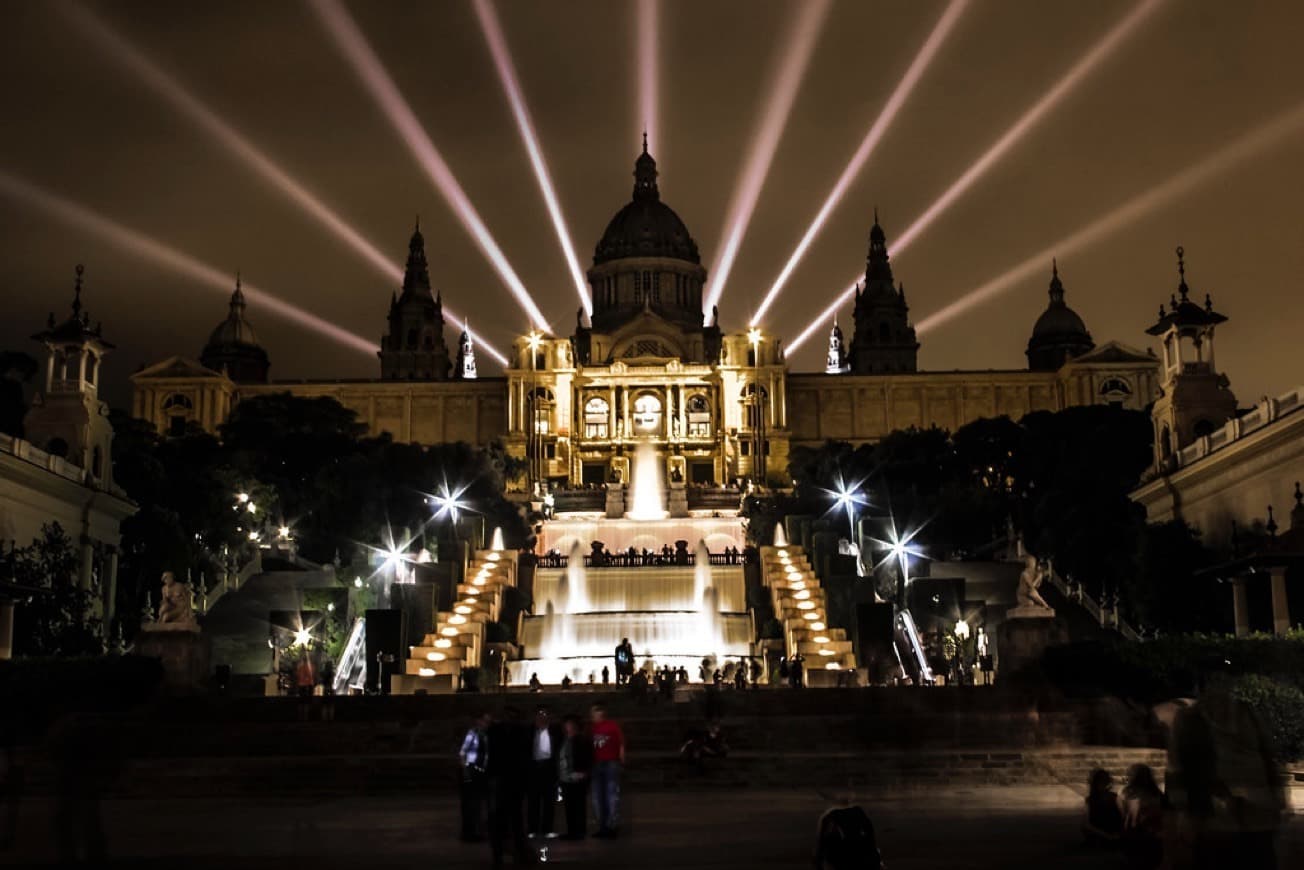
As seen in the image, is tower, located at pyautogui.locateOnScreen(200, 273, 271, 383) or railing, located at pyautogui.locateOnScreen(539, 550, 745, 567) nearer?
railing, located at pyautogui.locateOnScreen(539, 550, 745, 567)

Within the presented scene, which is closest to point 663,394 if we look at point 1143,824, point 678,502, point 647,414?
point 647,414

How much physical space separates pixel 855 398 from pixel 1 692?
11213 cm

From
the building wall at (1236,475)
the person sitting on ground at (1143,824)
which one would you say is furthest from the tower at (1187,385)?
the person sitting on ground at (1143,824)

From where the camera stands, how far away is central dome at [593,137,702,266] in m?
163

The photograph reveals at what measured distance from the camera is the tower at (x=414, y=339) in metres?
164

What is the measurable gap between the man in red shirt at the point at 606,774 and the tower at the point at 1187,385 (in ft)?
164

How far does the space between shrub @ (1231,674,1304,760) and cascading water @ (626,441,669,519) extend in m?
81.9

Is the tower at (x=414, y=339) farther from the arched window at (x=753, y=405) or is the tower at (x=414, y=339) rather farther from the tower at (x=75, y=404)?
the tower at (x=75, y=404)

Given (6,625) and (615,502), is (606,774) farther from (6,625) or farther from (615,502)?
(615,502)

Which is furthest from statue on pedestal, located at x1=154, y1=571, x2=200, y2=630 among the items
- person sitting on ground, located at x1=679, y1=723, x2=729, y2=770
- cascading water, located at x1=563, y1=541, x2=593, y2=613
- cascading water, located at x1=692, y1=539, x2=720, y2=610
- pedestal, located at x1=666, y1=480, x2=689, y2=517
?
pedestal, located at x1=666, y1=480, x2=689, y2=517

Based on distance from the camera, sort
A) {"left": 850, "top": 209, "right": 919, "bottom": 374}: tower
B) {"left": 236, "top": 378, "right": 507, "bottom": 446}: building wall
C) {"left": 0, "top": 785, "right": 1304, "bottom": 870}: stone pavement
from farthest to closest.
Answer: {"left": 850, "top": 209, "right": 919, "bottom": 374}: tower → {"left": 236, "top": 378, "right": 507, "bottom": 446}: building wall → {"left": 0, "top": 785, "right": 1304, "bottom": 870}: stone pavement

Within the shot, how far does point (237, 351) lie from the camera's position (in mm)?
156375

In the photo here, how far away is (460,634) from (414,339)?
115 metres

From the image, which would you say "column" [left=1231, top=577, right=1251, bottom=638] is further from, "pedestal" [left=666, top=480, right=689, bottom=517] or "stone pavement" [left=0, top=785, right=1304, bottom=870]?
"pedestal" [left=666, top=480, right=689, bottom=517]
